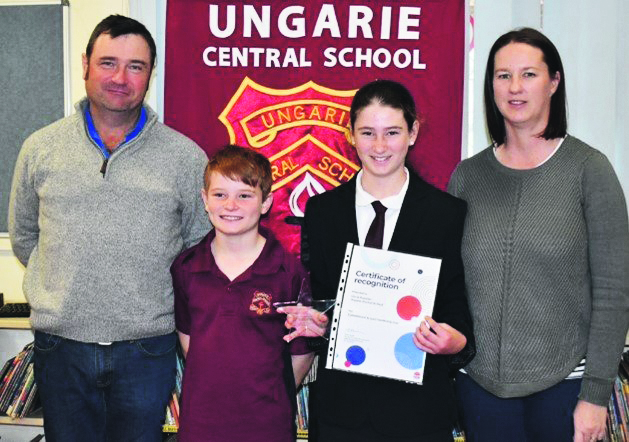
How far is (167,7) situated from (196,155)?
1.26 metres

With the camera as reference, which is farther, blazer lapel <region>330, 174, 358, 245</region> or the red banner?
the red banner

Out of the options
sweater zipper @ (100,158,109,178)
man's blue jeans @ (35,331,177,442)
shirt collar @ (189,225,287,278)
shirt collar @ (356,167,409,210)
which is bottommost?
man's blue jeans @ (35,331,177,442)

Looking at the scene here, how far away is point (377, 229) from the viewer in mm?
2189

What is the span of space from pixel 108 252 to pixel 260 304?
62 cm

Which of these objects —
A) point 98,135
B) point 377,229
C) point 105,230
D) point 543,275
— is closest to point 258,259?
point 377,229

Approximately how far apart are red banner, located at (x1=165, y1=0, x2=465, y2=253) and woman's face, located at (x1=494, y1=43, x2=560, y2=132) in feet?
3.85

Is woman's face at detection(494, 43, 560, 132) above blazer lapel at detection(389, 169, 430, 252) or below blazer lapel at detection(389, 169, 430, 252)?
above

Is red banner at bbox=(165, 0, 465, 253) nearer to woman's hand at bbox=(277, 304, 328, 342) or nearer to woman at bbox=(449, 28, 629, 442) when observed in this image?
woman at bbox=(449, 28, 629, 442)

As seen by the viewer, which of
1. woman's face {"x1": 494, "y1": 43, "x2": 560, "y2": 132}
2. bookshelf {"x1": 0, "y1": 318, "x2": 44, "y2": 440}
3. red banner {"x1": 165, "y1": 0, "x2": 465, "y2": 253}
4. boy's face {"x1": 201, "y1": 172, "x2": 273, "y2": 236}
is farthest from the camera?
bookshelf {"x1": 0, "y1": 318, "x2": 44, "y2": 440}

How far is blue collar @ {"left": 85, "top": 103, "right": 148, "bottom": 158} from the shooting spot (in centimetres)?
262

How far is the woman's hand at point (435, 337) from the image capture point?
2.04 metres

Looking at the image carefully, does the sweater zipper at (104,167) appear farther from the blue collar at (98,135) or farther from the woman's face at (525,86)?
the woman's face at (525,86)

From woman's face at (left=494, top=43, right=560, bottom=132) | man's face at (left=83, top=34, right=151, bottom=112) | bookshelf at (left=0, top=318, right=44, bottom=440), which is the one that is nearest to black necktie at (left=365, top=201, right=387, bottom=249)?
woman's face at (left=494, top=43, right=560, bottom=132)

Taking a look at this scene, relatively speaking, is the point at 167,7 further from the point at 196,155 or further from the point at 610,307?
the point at 610,307
